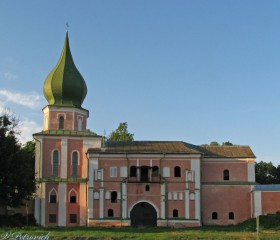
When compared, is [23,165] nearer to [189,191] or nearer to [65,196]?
[65,196]

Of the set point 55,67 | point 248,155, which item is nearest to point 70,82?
point 55,67

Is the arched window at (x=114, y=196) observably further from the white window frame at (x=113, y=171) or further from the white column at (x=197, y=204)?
the white column at (x=197, y=204)

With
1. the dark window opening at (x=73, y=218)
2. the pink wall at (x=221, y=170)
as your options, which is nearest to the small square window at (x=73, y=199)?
the dark window opening at (x=73, y=218)

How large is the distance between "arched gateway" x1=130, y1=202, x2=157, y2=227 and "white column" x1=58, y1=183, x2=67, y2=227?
589cm

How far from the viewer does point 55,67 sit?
47031mm

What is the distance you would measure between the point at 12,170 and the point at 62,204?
7.85m

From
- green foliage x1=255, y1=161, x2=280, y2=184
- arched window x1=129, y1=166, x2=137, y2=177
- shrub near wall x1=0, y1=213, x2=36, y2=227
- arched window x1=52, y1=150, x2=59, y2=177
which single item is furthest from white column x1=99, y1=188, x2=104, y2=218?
green foliage x1=255, y1=161, x2=280, y2=184

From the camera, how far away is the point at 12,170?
37094 millimetres

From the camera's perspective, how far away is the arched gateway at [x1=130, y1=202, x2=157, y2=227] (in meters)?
42.9

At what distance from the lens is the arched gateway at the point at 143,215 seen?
42.9 m

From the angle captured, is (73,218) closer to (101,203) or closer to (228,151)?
(101,203)

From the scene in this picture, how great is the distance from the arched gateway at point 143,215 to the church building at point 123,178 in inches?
3.4

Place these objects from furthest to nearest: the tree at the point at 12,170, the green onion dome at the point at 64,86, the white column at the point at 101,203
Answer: the green onion dome at the point at 64,86, the white column at the point at 101,203, the tree at the point at 12,170

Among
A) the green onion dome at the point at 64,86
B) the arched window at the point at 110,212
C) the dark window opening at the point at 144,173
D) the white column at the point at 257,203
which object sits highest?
the green onion dome at the point at 64,86
